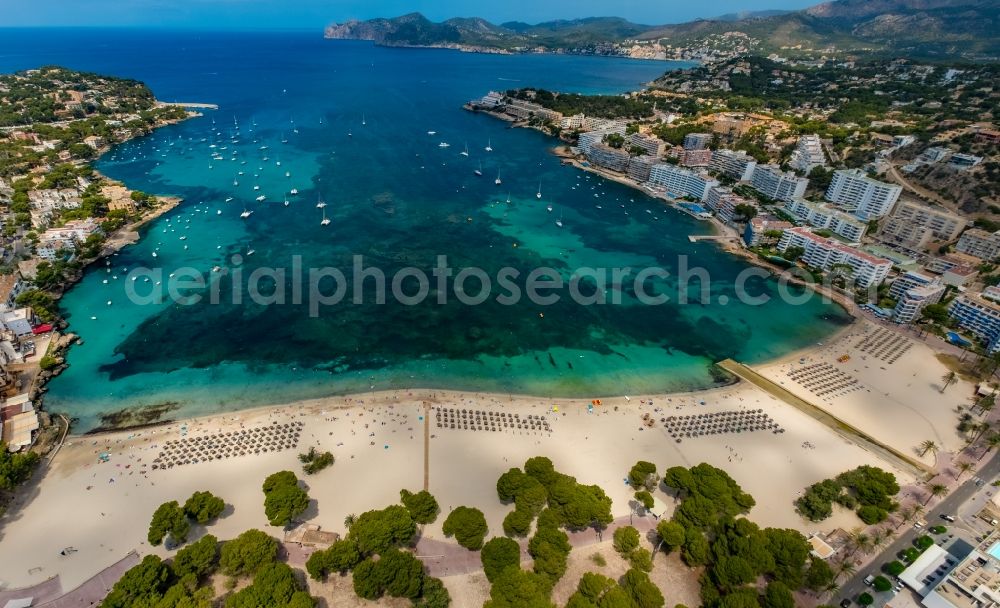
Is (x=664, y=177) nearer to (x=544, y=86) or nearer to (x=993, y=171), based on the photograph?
(x=993, y=171)

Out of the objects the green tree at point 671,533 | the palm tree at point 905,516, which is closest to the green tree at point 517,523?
the green tree at point 671,533

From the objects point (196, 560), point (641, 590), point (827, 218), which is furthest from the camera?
point (827, 218)

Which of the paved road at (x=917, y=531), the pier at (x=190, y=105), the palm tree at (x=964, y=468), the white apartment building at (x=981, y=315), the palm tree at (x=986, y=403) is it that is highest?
the pier at (x=190, y=105)

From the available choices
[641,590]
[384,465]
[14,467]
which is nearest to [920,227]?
[641,590]

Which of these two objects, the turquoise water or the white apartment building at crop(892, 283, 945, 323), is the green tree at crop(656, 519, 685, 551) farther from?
the white apartment building at crop(892, 283, 945, 323)

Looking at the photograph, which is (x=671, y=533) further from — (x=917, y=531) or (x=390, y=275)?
(x=390, y=275)

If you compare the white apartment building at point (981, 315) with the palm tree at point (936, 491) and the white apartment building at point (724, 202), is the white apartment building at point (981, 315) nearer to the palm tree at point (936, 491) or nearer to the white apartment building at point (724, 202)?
the palm tree at point (936, 491)
